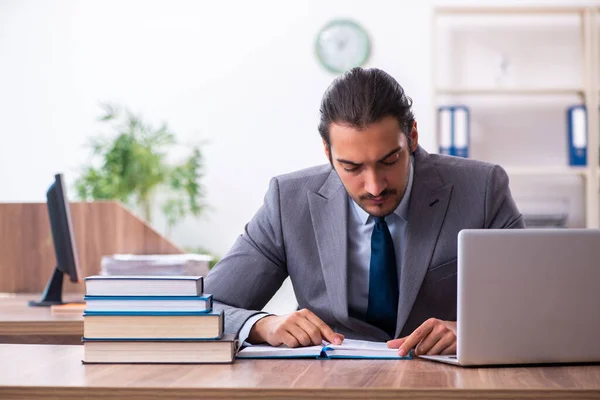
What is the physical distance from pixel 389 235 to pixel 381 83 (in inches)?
14.5

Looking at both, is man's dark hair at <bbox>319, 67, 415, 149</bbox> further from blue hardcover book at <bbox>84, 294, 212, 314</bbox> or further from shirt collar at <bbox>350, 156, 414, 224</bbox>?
blue hardcover book at <bbox>84, 294, 212, 314</bbox>

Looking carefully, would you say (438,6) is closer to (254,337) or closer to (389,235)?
(389,235)

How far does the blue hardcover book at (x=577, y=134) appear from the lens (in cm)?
439

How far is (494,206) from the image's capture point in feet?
6.77

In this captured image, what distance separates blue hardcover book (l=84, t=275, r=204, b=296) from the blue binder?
3.04m

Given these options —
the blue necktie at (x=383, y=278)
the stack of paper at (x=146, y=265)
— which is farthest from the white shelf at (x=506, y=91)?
the blue necktie at (x=383, y=278)

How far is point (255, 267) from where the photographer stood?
2.10m

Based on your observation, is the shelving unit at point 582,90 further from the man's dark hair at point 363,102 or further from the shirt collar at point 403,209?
the man's dark hair at point 363,102

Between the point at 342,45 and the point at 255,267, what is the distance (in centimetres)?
282

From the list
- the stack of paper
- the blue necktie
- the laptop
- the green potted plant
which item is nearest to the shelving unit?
the green potted plant

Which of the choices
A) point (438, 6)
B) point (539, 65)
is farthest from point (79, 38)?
point (539, 65)

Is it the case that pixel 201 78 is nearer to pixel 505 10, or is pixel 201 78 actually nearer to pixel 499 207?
pixel 505 10

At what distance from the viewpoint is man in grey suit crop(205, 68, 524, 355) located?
6.11 ft

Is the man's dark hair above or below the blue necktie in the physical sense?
above
